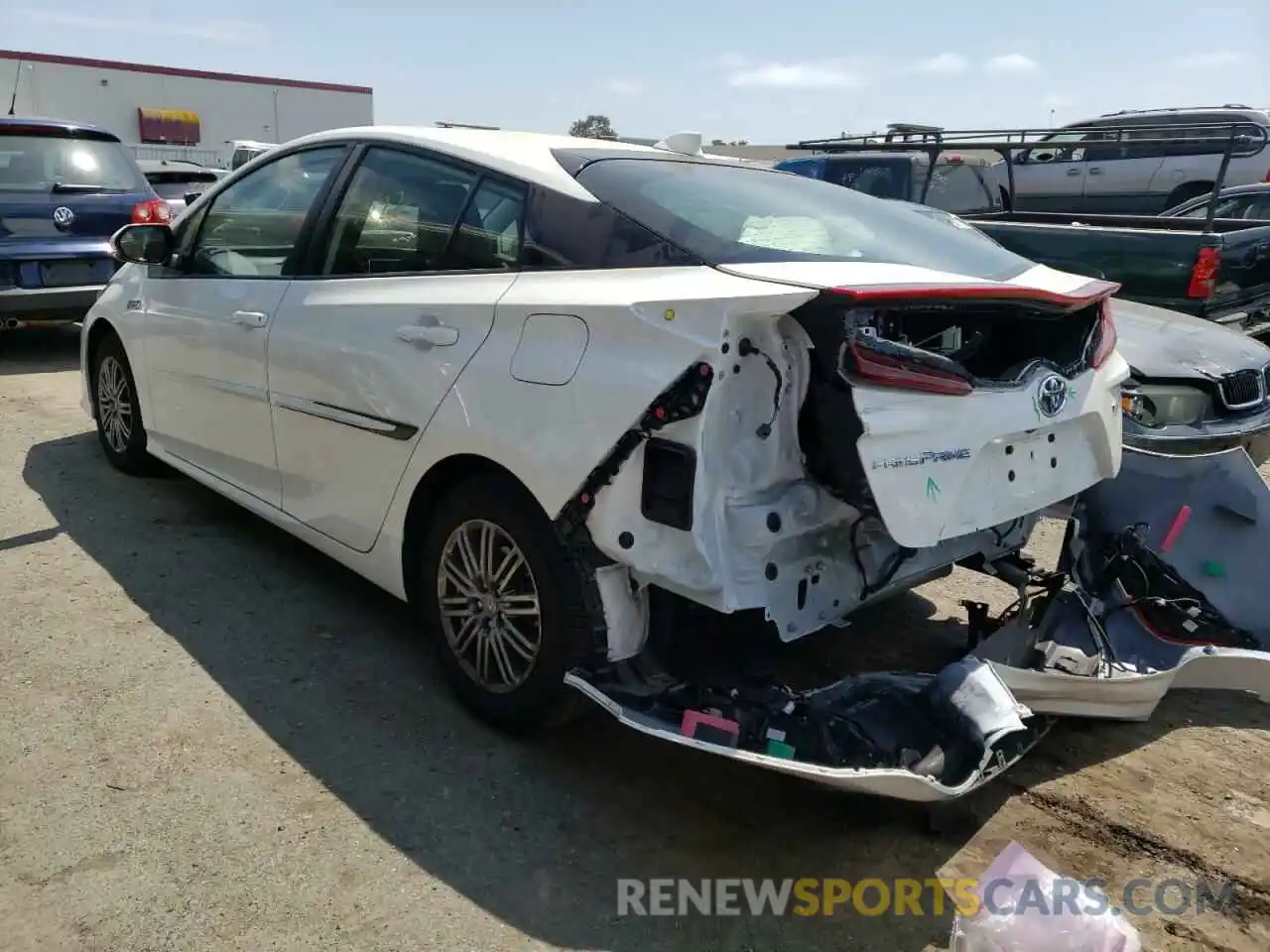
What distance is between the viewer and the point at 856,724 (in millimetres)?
2682

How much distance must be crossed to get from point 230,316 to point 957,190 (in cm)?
670

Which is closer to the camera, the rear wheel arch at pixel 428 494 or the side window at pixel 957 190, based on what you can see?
the rear wheel arch at pixel 428 494

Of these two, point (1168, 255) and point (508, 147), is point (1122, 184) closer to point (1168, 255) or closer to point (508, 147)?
point (1168, 255)

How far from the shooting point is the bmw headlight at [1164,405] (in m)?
4.36

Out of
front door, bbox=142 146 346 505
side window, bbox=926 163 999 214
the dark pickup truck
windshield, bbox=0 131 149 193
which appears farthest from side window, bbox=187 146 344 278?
side window, bbox=926 163 999 214

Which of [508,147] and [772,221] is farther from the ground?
[508,147]

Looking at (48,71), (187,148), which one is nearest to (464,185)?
(187,148)

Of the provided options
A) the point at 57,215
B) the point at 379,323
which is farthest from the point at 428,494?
the point at 57,215

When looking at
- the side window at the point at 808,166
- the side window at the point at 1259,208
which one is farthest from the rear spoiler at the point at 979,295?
the side window at the point at 1259,208

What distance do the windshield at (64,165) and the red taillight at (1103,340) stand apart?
7.99 m

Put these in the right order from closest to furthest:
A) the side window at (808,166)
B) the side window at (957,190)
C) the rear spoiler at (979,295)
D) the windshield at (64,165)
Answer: the rear spoiler at (979,295) → the windshield at (64,165) → the side window at (957,190) → the side window at (808,166)

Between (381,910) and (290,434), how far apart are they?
1.87m

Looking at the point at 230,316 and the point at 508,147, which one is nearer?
the point at 508,147

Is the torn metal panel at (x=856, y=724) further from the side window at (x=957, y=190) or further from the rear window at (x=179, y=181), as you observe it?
the rear window at (x=179, y=181)
